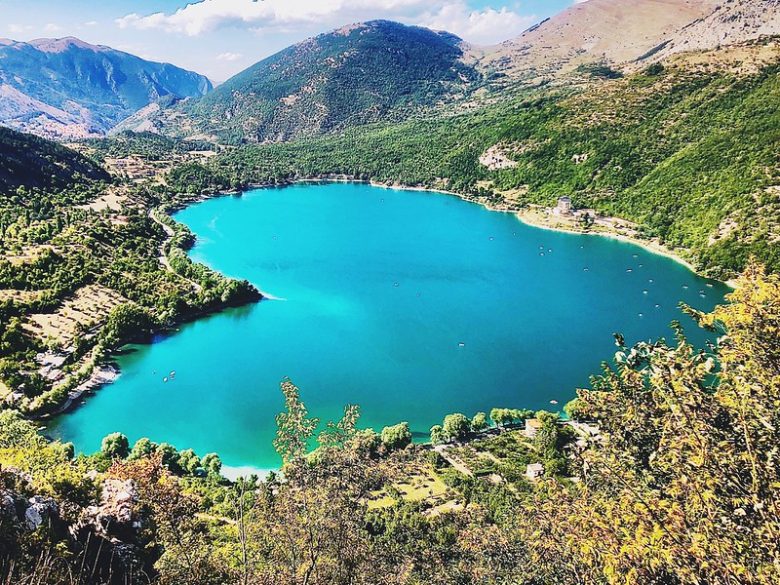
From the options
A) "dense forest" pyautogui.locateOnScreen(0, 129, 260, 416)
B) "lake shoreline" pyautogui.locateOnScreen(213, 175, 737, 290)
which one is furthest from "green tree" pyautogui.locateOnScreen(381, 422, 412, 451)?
"dense forest" pyautogui.locateOnScreen(0, 129, 260, 416)

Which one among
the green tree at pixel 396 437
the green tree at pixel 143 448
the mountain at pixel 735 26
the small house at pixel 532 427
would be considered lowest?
the green tree at pixel 143 448

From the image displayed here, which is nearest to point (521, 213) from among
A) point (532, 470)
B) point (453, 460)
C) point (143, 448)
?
point (453, 460)

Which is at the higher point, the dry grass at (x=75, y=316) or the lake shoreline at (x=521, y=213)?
the lake shoreline at (x=521, y=213)

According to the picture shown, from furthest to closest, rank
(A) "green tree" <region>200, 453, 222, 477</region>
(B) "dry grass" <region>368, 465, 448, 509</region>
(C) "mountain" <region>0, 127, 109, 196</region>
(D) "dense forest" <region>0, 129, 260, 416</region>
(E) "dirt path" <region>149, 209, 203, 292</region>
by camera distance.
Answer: (C) "mountain" <region>0, 127, 109, 196</region> → (E) "dirt path" <region>149, 209, 203, 292</region> → (D) "dense forest" <region>0, 129, 260, 416</region> → (A) "green tree" <region>200, 453, 222, 477</region> → (B) "dry grass" <region>368, 465, 448, 509</region>

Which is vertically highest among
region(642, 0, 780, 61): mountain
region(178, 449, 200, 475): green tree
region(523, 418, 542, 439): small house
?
region(642, 0, 780, 61): mountain

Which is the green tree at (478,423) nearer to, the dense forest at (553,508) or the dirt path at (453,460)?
the dirt path at (453,460)

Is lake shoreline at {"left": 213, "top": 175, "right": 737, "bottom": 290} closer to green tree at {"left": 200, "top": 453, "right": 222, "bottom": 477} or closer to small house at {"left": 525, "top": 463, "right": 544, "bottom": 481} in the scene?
small house at {"left": 525, "top": 463, "right": 544, "bottom": 481}

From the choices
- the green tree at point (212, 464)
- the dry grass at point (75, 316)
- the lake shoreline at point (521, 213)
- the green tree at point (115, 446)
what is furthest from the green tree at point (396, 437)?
the dry grass at point (75, 316)
